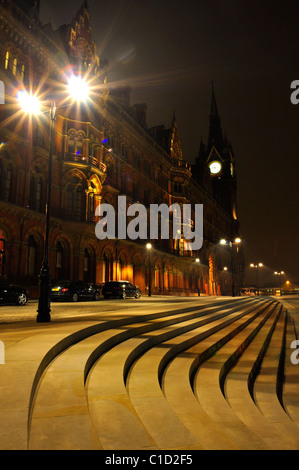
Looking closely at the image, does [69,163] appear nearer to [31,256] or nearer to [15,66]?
[15,66]

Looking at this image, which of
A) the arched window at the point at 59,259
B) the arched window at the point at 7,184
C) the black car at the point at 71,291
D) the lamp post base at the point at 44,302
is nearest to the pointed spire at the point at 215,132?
the arched window at the point at 59,259

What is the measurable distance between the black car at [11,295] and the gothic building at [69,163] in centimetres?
534

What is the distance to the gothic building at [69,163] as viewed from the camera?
76.1 ft

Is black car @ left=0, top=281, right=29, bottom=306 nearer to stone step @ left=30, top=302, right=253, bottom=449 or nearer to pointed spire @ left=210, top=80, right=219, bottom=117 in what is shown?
stone step @ left=30, top=302, right=253, bottom=449

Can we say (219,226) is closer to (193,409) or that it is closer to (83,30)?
(83,30)

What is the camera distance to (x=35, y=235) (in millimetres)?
24656

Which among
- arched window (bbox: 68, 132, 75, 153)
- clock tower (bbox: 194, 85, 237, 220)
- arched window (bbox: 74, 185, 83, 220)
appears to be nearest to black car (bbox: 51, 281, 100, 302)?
arched window (bbox: 74, 185, 83, 220)

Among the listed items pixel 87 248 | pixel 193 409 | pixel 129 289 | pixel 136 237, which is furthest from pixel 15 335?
pixel 136 237

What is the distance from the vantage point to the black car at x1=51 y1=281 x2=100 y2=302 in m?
21.3

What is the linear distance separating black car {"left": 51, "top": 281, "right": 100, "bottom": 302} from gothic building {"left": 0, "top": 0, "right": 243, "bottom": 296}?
3.02m

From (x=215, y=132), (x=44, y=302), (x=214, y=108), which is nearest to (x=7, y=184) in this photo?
(x=44, y=302)

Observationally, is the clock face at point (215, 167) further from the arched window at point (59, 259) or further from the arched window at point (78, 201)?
the arched window at point (59, 259)

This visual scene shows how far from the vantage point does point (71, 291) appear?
851 inches

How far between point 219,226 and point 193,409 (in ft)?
248
